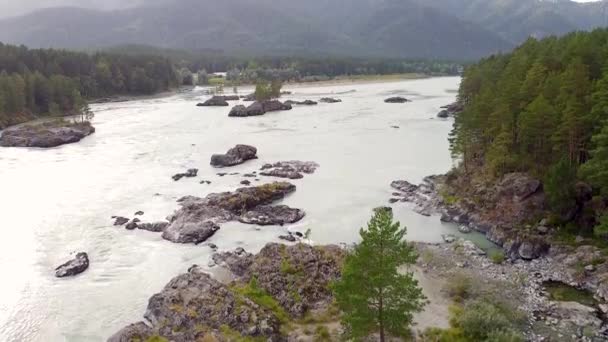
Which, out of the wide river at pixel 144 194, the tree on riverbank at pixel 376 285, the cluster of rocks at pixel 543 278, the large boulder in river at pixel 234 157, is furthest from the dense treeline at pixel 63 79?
the tree on riverbank at pixel 376 285

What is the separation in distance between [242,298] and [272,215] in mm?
20680

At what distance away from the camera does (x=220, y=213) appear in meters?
51.8

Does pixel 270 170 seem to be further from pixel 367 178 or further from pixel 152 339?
pixel 152 339

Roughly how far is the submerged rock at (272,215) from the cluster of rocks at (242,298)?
9.84m

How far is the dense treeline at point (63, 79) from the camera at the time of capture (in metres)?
116

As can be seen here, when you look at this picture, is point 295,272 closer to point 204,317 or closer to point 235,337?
point 204,317

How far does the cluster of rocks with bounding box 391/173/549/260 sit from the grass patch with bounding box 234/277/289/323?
67.2 feet

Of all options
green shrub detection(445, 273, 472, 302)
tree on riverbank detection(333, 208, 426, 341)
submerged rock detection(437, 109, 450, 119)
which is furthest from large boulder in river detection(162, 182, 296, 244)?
submerged rock detection(437, 109, 450, 119)

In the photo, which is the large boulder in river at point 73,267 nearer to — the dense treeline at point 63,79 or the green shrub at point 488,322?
the green shrub at point 488,322

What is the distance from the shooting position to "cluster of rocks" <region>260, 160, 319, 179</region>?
68125 mm

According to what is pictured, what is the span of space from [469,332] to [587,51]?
3635 centimetres

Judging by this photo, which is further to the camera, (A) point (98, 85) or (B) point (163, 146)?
(A) point (98, 85)

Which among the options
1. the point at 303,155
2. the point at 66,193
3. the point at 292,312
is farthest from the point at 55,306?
the point at 303,155

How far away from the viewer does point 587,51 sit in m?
50.4
